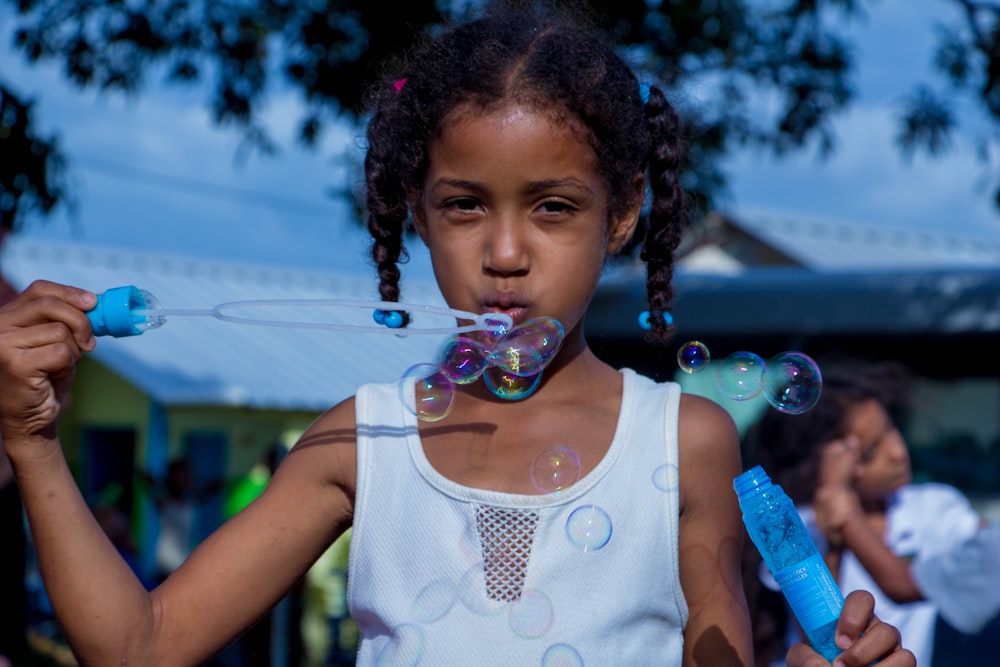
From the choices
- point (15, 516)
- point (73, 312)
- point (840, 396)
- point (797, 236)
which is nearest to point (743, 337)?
point (840, 396)

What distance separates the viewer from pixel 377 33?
524cm

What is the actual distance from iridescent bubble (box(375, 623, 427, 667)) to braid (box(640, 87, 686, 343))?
0.53 m

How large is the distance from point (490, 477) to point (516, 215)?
12.8 inches

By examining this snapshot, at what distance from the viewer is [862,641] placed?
1214mm

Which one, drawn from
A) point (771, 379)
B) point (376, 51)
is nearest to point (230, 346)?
point (376, 51)

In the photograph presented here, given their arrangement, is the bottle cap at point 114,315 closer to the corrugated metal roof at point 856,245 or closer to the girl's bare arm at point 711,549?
the girl's bare arm at point 711,549

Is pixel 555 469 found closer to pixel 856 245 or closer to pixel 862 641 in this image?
pixel 862 641

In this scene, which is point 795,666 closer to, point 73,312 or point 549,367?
point 549,367

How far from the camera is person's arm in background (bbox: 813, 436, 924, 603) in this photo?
299cm

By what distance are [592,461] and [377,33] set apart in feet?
13.3

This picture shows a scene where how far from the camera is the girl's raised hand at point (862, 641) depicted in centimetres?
121

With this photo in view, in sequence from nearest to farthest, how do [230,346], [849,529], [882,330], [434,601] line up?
1. [434,601]
2. [849,529]
3. [882,330]
4. [230,346]

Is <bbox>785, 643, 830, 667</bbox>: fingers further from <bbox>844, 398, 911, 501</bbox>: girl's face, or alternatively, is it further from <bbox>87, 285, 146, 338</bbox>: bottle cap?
<bbox>844, 398, 911, 501</bbox>: girl's face

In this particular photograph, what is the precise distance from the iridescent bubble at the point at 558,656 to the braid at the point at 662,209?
1.56 ft
